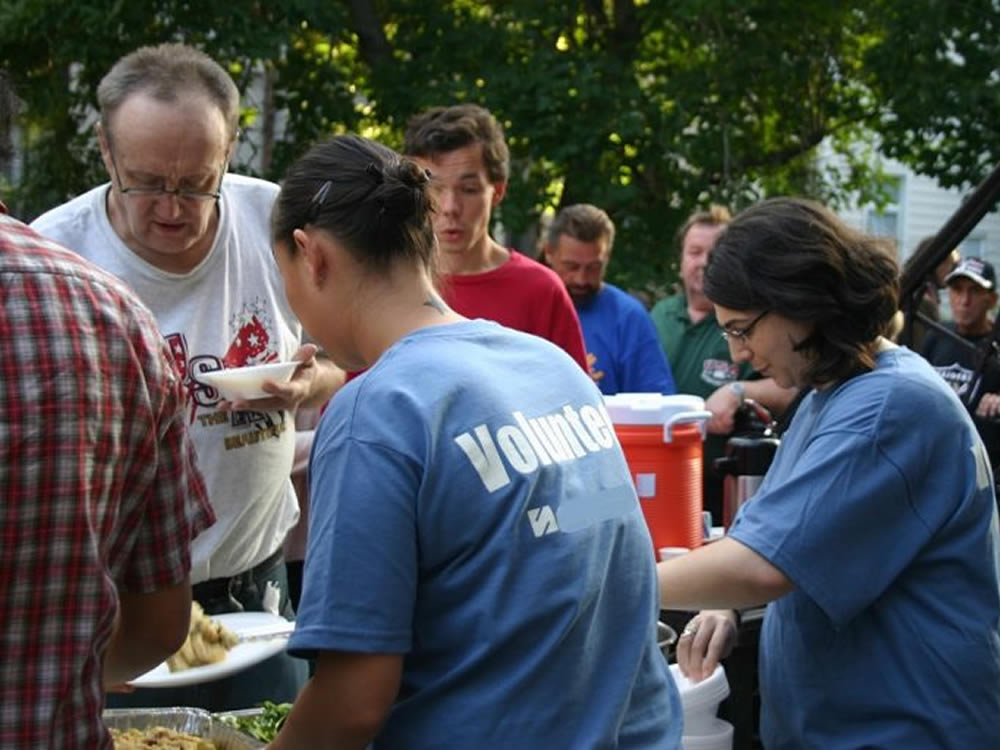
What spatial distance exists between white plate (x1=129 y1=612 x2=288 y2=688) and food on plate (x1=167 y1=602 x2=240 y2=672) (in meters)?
0.01

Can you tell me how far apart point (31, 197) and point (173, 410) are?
10.6 meters

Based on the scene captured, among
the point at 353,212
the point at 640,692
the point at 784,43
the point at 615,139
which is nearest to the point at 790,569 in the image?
the point at 640,692

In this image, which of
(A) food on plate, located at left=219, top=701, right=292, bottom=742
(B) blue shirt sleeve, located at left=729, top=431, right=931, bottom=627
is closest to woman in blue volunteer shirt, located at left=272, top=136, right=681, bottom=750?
(B) blue shirt sleeve, located at left=729, top=431, right=931, bottom=627

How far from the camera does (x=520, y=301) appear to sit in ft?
13.3

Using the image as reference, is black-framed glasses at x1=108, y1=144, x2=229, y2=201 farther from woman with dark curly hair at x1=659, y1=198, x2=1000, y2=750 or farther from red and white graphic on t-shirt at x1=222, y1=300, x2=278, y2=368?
→ woman with dark curly hair at x1=659, y1=198, x2=1000, y2=750

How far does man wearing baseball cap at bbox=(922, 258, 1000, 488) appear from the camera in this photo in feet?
19.1

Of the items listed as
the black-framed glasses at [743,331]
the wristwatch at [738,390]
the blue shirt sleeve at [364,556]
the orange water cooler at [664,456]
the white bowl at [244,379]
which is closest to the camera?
the blue shirt sleeve at [364,556]

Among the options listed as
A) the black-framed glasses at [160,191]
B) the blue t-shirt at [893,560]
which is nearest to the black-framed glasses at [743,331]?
the blue t-shirt at [893,560]

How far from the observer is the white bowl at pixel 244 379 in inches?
112

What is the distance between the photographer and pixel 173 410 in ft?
5.37

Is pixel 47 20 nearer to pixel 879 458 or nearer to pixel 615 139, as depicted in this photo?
pixel 615 139

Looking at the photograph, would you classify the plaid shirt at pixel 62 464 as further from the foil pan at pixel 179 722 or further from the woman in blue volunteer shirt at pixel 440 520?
the foil pan at pixel 179 722

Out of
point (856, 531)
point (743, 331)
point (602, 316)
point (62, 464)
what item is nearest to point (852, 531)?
point (856, 531)

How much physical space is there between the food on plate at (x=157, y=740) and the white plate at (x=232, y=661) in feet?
0.30
